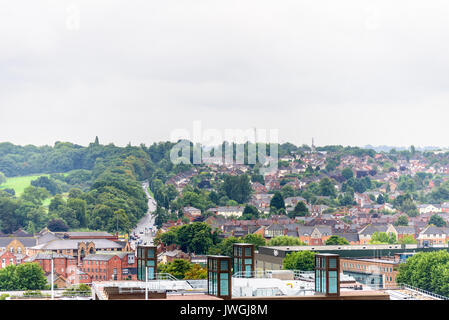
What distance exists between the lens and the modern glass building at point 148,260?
9484 millimetres

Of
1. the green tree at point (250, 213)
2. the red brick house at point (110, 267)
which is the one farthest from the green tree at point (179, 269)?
the green tree at point (250, 213)

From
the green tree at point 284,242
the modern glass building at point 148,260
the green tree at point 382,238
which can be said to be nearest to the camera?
the modern glass building at point 148,260

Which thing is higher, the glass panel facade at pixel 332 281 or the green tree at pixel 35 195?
the glass panel facade at pixel 332 281

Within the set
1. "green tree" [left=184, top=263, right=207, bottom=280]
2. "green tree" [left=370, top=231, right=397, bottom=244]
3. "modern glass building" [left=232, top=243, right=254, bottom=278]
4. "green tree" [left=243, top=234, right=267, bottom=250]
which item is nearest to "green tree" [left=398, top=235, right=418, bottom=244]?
"green tree" [left=370, top=231, right=397, bottom=244]

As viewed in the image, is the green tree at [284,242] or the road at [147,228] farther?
the road at [147,228]

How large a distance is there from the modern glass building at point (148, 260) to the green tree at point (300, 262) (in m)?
13.4

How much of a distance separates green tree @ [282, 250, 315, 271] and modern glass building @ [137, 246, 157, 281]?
1336 cm

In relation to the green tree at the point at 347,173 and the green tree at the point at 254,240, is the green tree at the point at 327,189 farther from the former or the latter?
the green tree at the point at 254,240

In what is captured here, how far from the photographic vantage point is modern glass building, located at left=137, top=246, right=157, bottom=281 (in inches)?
373

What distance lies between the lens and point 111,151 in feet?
227

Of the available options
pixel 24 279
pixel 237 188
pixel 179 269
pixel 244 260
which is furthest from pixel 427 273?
pixel 237 188

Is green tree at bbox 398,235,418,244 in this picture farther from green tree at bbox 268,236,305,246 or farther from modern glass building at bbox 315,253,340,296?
modern glass building at bbox 315,253,340,296
